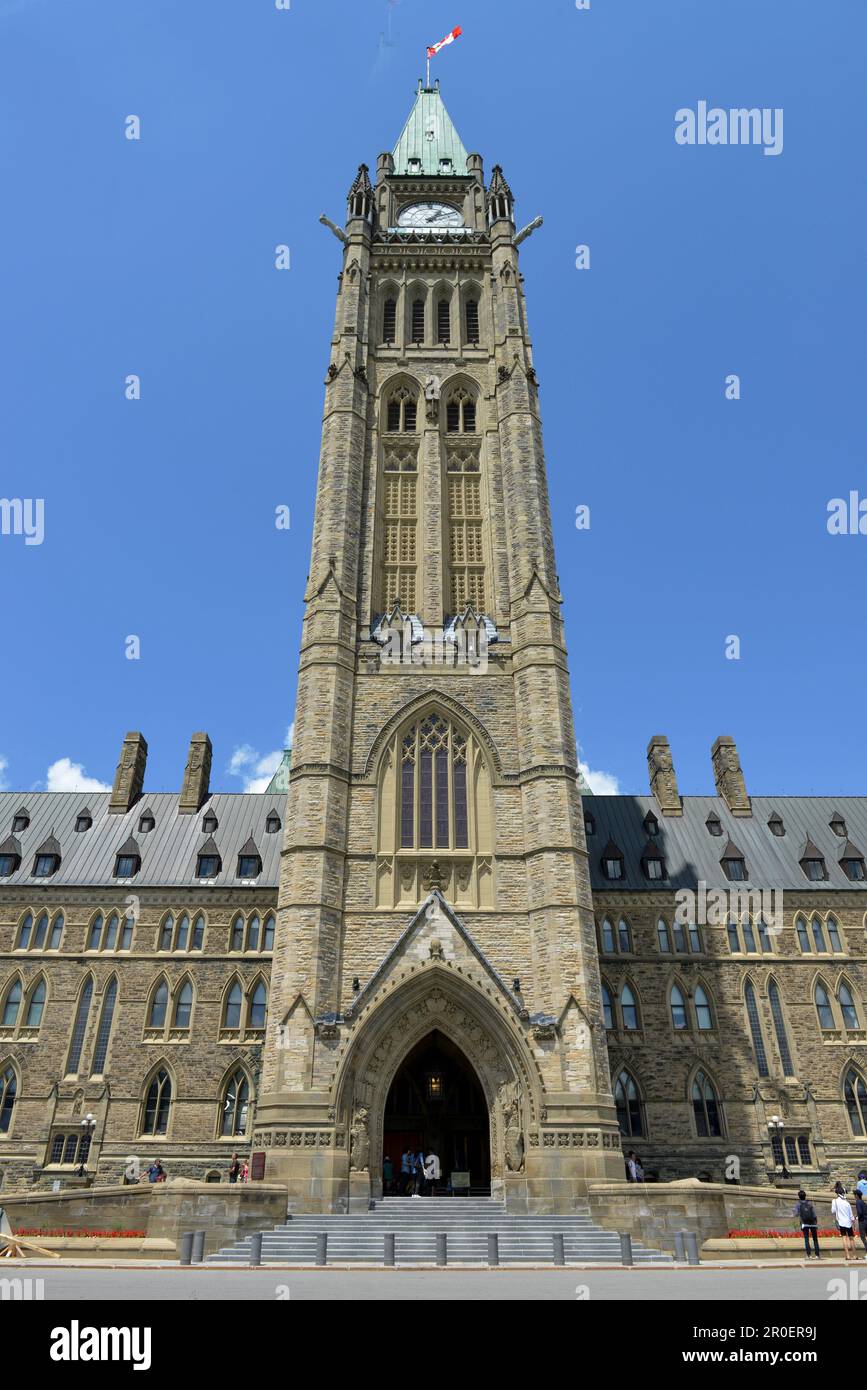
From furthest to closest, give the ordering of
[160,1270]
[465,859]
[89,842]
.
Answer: [89,842] < [465,859] < [160,1270]

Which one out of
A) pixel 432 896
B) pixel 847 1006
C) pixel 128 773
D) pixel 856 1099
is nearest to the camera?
pixel 432 896

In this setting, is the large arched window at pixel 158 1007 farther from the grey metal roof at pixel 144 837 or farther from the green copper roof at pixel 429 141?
the green copper roof at pixel 429 141

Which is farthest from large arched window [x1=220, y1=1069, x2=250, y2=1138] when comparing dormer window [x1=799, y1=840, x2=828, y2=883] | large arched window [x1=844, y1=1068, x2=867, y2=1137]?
dormer window [x1=799, y1=840, x2=828, y2=883]

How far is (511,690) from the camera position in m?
28.5

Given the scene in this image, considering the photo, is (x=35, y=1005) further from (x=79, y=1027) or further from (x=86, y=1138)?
(x=86, y=1138)

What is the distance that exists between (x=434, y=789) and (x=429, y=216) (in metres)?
32.2

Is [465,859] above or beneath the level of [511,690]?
beneath

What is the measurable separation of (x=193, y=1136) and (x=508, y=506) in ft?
85.6

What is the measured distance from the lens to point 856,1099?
106 ft

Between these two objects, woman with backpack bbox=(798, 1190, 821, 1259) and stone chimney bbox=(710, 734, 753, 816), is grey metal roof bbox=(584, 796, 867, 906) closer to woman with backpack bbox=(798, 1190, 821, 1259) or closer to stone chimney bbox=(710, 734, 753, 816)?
stone chimney bbox=(710, 734, 753, 816)

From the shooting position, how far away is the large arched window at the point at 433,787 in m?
26.2

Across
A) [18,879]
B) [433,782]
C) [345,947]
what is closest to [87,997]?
[18,879]

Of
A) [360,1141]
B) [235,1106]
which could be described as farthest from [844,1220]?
[235,1106]
